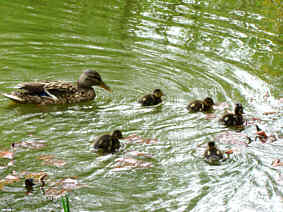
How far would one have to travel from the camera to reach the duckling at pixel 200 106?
5578mm

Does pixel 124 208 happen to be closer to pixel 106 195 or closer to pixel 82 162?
pixel 106 195

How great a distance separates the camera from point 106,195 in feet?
12.2

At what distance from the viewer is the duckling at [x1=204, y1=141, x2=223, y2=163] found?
14.3 ft

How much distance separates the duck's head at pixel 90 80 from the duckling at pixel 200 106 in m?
1.23

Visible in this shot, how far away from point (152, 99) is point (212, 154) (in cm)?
156

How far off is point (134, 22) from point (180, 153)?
4838 millimetres

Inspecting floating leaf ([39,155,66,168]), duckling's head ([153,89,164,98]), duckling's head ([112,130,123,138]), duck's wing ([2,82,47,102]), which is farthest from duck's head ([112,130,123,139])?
duck's wing ([2,82,47,102])

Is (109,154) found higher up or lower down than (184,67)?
lower down

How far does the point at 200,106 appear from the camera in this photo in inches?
219

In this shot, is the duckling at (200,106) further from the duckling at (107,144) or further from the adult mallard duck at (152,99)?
the duckling at (107,144)

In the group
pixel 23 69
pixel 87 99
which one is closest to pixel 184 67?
pixel 87 99

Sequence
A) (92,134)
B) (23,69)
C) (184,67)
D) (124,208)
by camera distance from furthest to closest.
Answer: (184,67) < (23,69) < (92,134) < (124,208)

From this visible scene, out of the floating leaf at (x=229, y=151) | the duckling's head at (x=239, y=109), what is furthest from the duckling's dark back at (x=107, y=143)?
the duckling's head at (x=239, y=109)

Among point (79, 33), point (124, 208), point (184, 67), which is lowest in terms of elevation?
point (124, 208)
